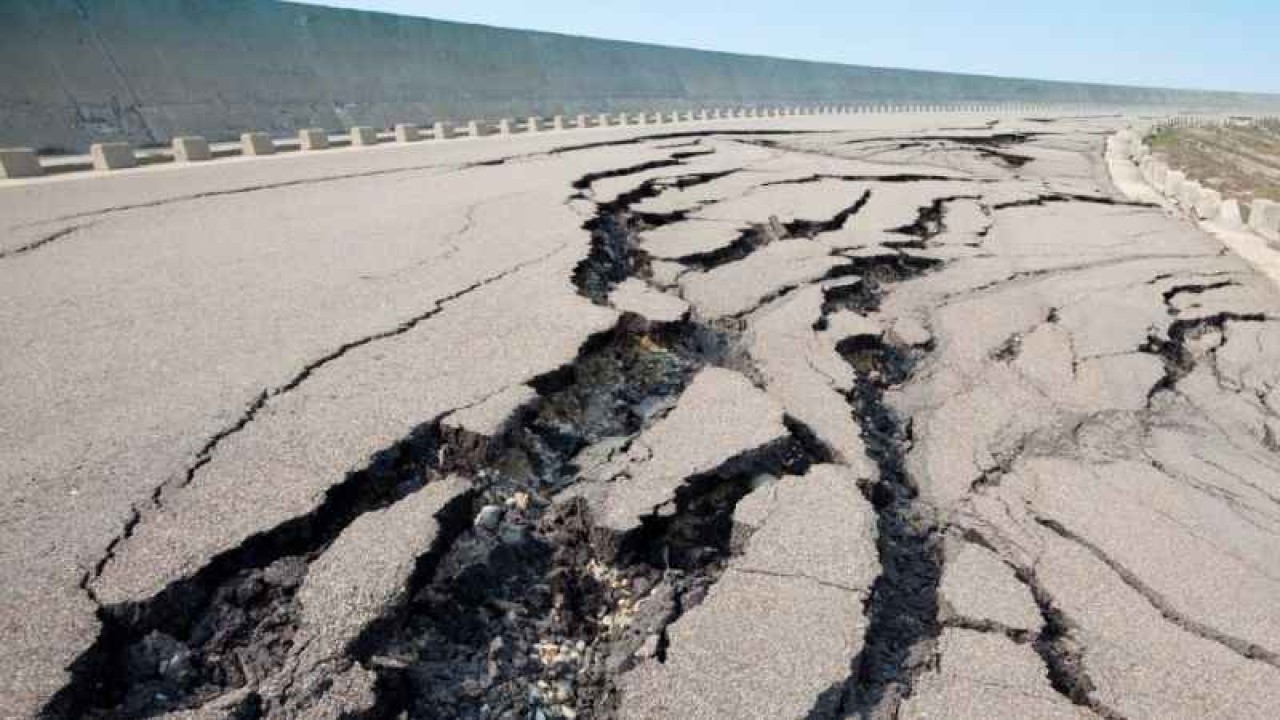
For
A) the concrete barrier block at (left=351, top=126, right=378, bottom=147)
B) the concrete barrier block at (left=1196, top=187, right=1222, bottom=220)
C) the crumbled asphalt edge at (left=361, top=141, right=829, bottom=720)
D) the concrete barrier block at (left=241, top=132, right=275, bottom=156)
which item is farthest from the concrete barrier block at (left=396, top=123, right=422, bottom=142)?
the crumbled asphalt edge at (left=361, top=141, right=829, bottom=720)

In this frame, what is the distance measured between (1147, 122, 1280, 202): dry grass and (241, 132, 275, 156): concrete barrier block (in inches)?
545

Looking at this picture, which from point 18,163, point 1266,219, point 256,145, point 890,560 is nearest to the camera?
point 890,560

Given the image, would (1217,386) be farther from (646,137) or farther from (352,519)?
(646,137)

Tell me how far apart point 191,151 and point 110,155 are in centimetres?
103

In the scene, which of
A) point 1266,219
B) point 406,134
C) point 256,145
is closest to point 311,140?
point 256,145

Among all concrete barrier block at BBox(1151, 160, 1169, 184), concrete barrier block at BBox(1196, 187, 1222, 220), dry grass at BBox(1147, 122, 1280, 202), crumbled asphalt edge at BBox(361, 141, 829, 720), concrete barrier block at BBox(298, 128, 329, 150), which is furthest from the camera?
dry grass at BBox(1147, 122, 1280, 202)

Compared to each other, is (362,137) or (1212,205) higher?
(1212,205)

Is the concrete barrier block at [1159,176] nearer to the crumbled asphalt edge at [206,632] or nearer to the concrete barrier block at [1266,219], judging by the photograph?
the concrete barrier block at [1266,219]

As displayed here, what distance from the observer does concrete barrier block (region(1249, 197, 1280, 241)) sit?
19.9ft

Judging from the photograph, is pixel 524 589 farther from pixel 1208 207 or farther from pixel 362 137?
pixel 362 137

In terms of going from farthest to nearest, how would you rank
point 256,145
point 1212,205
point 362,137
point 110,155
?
1. point 362,137
2. point 256,145
3. point 110,155
4. point 1212,205

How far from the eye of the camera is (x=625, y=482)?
7.15ft

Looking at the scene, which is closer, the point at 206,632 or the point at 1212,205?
the point at 206,632

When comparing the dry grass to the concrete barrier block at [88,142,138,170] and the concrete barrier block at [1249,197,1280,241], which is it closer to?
the concrete barrier block at [1249,197,1280,241]
